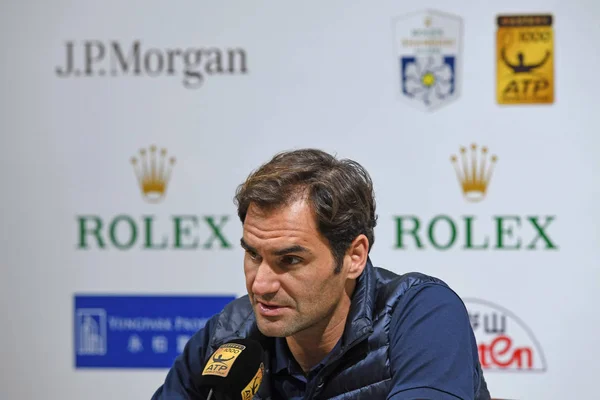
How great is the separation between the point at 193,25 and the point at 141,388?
1.54 meters

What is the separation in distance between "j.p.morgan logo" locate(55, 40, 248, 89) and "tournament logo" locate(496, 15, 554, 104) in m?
1.04

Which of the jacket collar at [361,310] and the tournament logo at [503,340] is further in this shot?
the tournament logo at [503,340]

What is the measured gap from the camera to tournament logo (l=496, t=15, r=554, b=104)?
3.20 m

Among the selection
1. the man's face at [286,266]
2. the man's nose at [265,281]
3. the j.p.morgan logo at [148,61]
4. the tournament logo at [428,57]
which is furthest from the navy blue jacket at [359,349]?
the j.p.morgan logo at [148,61]

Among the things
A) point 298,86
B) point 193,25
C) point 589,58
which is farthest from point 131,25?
point 589,58

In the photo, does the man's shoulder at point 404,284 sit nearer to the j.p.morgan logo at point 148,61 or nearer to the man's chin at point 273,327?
the man's chin at point 273,327

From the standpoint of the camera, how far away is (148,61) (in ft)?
11.2

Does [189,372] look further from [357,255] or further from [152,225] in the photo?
[152,225]

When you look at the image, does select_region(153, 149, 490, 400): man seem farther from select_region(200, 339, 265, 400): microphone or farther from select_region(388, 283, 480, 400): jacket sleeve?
select_region(200, 339, 265, 400): microphone

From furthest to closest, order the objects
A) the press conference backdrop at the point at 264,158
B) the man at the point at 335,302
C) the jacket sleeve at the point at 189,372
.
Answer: the press conference backdrop at the point at 264,158 < the jacket sleeve at the point at 189,372 < the man at the point at 335,302

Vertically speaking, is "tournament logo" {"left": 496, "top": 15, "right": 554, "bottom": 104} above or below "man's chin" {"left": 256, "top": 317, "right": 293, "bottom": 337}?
above

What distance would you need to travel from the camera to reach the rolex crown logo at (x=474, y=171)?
3217 millimetres

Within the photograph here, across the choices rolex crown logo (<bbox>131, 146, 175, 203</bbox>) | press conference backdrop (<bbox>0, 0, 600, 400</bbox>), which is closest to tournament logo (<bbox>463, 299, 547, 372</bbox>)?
press conference backdrop (<bbox>0, 0, 600, 400</bbox>)

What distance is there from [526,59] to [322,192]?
5.95ft
